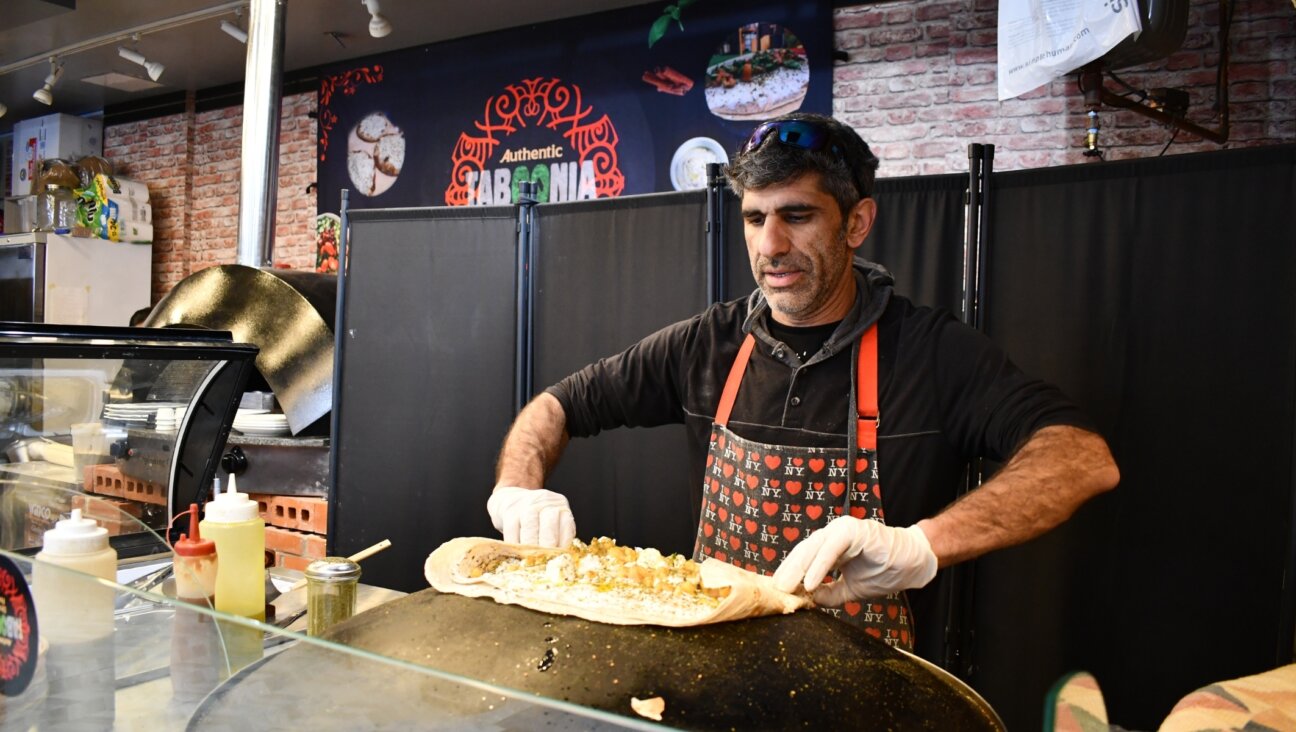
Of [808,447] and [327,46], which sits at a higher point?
[327,46]

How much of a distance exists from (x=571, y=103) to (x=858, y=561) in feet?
14.4

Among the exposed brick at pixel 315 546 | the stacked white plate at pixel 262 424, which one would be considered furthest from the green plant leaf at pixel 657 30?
the exposed brick at pixel 315 546

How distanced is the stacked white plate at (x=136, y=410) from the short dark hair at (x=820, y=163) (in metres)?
1.26

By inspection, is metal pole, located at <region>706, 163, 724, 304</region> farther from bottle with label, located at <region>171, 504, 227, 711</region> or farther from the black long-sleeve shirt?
bottle with label, located at <region>171, 504, 227, 711</region>

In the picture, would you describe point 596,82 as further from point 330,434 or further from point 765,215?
point 765,215

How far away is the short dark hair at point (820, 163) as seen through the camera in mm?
1876

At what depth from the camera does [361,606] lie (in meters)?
1.64

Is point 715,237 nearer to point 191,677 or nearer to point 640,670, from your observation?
point 640,670

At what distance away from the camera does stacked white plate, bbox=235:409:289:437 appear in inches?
147

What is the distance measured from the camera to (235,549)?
130 centimetres

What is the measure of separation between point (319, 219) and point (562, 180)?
2186mm

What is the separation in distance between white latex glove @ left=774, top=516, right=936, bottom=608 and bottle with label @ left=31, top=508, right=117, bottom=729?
92 cm

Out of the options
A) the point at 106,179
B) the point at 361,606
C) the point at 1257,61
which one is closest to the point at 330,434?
the point at 361,606

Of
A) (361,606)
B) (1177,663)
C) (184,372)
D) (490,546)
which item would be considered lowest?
(1177,663)
